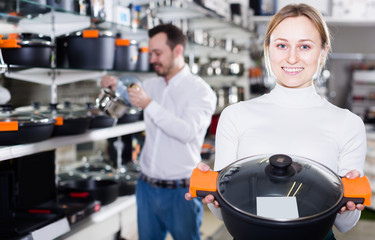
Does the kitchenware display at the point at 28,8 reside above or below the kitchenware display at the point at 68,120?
above

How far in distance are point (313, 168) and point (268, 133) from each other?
0.21 m

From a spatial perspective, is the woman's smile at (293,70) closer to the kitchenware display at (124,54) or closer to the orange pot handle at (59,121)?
the orange pot handle at (59,121)

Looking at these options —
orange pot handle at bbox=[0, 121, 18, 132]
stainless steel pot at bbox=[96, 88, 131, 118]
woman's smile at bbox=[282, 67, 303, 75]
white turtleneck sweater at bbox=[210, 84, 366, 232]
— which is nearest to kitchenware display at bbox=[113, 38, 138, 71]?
stainless steel pot at bbox=[96, 88, 131, 118]

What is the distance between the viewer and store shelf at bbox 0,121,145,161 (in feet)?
4.99

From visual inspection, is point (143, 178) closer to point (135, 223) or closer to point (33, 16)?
point (135, 223)

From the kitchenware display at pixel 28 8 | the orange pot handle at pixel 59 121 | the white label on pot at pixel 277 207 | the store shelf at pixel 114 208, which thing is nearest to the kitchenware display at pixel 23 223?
the store shelf at pixel 114 208

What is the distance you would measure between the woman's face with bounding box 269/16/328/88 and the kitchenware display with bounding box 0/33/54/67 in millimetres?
969

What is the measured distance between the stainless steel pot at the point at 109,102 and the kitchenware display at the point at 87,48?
153mm

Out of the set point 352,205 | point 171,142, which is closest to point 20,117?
point 171,142

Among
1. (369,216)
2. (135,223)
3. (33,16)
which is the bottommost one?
(369,216)

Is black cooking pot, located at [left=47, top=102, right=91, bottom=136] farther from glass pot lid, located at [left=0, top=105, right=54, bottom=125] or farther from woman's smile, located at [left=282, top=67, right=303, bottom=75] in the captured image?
woman's smile, located at [left=282, top=67, right=303, bottom=75]

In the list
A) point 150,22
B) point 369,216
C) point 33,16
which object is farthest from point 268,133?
point 369,216

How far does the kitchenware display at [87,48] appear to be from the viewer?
1.95m

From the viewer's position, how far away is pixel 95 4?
207cm
